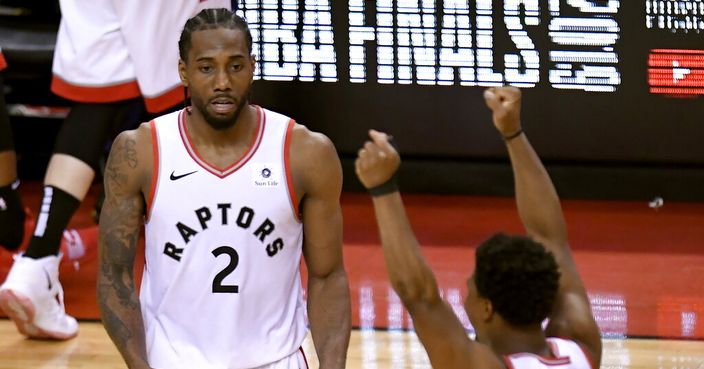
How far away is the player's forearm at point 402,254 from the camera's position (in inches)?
112

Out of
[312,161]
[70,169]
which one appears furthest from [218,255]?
[70,169]

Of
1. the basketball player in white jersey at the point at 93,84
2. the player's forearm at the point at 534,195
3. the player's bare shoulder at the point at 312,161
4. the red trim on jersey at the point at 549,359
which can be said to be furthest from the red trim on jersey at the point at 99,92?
the red trim on jersey at the point at 549,359

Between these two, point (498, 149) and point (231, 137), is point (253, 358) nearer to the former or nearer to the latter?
point (231, 137)

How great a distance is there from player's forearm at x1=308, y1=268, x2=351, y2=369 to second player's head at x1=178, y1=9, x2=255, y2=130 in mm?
499

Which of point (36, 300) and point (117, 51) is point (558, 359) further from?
point (117, 51)

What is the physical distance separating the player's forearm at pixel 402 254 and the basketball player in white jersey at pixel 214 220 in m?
0.59

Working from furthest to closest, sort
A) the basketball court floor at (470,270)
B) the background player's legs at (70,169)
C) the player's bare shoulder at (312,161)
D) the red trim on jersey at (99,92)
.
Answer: the red trim on jersey at (99,92)
the background player's legs at (70,169)
the basketball court floor at (470,270)
the player's bare shoulder at (312,161)

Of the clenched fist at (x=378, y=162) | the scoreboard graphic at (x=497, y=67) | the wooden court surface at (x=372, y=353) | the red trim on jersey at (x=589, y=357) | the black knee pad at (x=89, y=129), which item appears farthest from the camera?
the scoreboard graphic at (x=497, y=67)

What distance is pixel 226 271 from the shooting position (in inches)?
133

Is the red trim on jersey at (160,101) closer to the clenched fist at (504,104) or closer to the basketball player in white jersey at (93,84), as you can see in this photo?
the basketball player in white jersey at (93,84)

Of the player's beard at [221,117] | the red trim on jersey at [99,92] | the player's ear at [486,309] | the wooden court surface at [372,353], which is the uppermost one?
the player's beard at [221,117]

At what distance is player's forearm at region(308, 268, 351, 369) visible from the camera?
11.5ft

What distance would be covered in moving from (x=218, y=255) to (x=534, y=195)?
80 cm

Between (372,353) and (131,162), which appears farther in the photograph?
(372,353)
